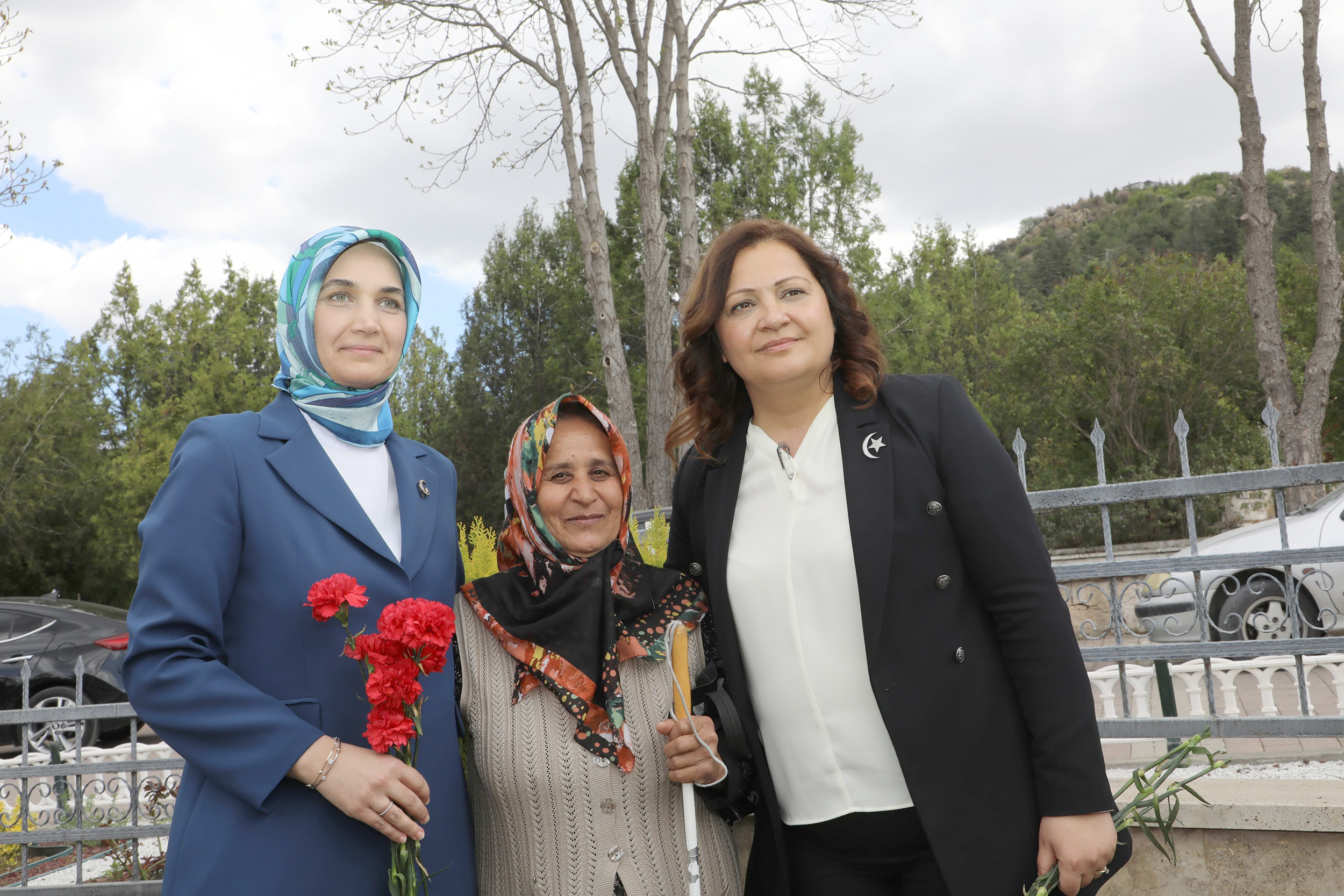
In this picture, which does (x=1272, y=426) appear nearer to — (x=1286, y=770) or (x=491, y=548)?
(x=1286, y=770)

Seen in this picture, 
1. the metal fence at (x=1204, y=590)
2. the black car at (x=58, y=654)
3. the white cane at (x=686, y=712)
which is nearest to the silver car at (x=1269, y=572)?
the metal fence at (x=1204, y=590)

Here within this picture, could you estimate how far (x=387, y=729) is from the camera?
1.61 m

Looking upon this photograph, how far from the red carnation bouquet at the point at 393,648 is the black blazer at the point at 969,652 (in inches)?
33.4

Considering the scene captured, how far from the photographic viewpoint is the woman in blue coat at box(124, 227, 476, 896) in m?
1.63

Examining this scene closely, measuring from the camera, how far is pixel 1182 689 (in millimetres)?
7227

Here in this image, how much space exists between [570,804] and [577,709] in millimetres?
200

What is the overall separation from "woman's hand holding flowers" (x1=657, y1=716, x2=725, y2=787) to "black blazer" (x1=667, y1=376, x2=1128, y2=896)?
0.24 m

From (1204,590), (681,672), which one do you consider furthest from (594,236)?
(681,672)

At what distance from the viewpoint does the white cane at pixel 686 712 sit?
6.32 ft

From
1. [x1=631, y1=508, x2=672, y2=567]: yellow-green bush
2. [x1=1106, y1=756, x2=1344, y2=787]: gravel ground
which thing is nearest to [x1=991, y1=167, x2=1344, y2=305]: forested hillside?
[x1=1106, y1=756, x2=1344, y2=787]: gravel ground

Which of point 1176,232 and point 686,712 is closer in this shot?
point 686,712

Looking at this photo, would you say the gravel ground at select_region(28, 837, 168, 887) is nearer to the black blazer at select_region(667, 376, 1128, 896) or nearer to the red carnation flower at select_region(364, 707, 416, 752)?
the red carnation flower at select_region(364, 707, 416, 752)

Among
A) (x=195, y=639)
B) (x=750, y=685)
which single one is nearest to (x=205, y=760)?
(x=195, y=639)

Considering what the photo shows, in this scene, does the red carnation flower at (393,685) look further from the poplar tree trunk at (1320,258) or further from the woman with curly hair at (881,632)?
the poplar tree trunk at (1320,258)
